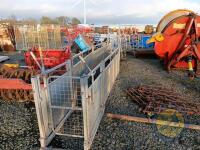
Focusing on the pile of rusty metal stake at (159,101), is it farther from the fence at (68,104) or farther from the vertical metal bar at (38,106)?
the vertical metal bar at (38,106)

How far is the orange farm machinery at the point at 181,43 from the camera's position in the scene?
7.95 metres

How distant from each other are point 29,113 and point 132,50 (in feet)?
31.9

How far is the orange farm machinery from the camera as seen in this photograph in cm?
795

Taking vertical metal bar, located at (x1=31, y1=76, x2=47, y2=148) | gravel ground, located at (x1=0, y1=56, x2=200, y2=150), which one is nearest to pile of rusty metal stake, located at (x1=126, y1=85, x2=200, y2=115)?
gravel ground, located at (x1=0, y1=56, x2=200, y2=150)

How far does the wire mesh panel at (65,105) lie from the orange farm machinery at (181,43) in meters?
5.44

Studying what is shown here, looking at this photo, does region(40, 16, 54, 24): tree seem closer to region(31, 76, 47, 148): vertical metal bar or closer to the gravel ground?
the gravel ground

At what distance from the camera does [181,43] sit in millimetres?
8086

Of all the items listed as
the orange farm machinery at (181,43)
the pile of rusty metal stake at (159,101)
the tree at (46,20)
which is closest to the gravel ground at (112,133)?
the pile of rusty metal stake at (159,101)

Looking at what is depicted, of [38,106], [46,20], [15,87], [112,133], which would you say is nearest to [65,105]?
[38,106]

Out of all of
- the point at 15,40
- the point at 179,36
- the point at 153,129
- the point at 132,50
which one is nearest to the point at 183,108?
the point at 153,129

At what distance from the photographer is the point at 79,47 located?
41.1 ft

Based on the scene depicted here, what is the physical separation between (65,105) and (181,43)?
6.26 metres

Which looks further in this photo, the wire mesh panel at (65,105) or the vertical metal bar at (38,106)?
the wire mesh panel at (65,105)

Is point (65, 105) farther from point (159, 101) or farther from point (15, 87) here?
point (159, 101)
